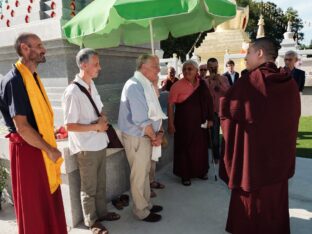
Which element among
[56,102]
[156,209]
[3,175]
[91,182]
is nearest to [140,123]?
[91,182]

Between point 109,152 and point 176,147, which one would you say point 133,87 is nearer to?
point 109,152

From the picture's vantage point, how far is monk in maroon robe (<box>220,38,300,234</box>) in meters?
2.39

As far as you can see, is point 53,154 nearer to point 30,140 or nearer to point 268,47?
point 30,140

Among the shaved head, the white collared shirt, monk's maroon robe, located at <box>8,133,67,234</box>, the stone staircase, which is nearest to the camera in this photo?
monk's maroon robe, located at <box>8,133,67,234</box>

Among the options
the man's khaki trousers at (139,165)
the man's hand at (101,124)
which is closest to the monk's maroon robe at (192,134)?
the man's khaki trousers at (139,165)

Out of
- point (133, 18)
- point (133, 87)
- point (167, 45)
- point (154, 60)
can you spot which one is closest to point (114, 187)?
point (133, 87)

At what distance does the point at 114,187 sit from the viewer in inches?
151

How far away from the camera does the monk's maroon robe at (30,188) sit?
2322 millimetres

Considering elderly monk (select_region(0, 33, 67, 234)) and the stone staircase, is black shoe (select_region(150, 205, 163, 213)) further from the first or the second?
the stone staircase

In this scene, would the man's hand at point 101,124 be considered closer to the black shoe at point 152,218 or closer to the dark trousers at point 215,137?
the black shoe at point 152,218

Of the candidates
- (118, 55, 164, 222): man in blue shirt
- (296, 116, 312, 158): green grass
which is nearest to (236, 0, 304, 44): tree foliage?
(296, 116, 312, 158): green grass

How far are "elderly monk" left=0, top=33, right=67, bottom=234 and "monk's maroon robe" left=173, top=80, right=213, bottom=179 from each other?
223 cm

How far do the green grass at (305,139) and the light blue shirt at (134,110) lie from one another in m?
4.03

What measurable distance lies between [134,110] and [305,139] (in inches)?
210
